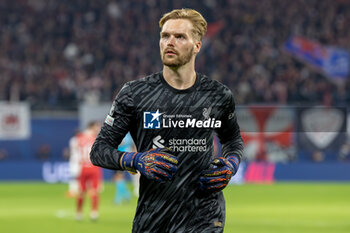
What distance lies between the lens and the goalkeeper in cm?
458

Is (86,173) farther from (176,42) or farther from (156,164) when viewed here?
(156,164)

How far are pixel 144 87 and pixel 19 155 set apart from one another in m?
19.5

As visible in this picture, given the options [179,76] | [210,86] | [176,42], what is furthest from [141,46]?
[176,42]

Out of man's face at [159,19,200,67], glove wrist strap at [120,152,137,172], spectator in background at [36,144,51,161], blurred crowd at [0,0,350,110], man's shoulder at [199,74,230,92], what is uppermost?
blurred crowd at [0,0,350,110]

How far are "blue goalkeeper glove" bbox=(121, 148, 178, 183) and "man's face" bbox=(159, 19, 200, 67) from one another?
62cm

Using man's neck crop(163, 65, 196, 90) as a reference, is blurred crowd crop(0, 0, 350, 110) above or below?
above

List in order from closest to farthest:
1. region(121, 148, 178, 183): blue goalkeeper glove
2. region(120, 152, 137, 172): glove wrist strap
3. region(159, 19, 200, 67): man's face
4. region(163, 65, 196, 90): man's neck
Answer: region(121, 148, 178, 183): blue goalkeeper glove, region(120, 152, 137, 172): glove wrist strap, region(159, 19, 200, 67): man's face, region(163, 65, 196, 90): man's neck

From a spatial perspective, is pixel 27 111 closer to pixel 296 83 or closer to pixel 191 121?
pixel 296 83

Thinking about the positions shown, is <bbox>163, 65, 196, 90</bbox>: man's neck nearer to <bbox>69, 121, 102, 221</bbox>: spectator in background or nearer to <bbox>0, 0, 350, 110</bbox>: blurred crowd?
<bbox>69, 121, 102, 221</bbox>: spectator in background

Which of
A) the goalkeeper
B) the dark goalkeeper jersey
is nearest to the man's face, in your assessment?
the goalkeeper

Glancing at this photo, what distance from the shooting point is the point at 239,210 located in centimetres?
1694

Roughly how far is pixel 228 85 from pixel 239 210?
1129cm

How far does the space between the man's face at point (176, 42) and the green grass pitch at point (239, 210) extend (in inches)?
347

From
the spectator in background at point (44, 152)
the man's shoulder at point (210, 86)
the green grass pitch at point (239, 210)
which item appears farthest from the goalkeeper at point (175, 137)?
the spectator in background at point (44, 152)
